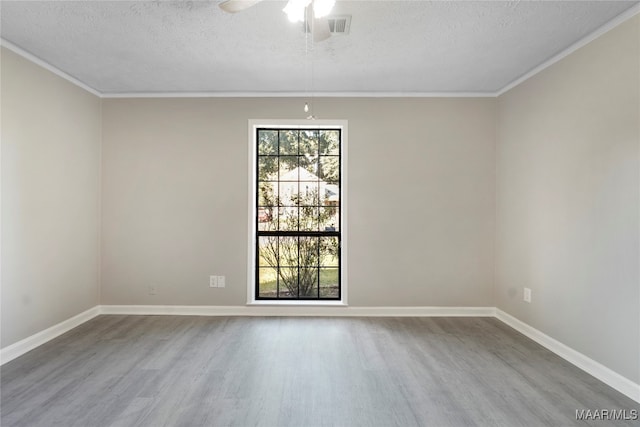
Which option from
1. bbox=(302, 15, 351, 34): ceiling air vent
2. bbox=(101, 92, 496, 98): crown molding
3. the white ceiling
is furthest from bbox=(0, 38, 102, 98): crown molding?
bbox=(302, 15, 351, 34): ceiling air vent

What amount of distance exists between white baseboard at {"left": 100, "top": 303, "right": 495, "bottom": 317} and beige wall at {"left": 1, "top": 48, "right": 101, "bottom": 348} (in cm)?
69

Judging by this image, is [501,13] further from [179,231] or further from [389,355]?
[179,231]

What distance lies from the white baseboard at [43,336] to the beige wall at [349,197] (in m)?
0.34

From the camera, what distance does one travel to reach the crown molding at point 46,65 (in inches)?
108

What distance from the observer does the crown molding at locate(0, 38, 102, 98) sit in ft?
8.98

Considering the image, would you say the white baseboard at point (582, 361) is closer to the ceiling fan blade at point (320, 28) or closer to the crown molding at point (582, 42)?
the crown molding at point (582, 42)

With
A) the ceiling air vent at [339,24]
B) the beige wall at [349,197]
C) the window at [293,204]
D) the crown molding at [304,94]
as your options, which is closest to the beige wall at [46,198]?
the beige wall at [349,197]

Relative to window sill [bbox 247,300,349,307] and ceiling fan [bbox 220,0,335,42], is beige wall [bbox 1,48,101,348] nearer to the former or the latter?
window sill [bbox 247,300,349,307]

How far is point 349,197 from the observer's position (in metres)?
3.91

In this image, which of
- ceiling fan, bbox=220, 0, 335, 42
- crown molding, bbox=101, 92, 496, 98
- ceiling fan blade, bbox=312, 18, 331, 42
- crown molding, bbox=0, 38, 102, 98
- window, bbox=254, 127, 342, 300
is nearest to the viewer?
ceiling fan, bbox=220, 0, 335, 42

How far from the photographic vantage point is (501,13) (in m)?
2.32

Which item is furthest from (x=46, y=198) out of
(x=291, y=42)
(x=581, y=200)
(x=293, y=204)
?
(x=581, y=200)

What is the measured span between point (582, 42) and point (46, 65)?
14.9ft

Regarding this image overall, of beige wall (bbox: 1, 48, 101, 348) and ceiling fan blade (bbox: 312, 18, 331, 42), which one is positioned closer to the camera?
ceiling fan blade (bbox: 312, 18, 331, 42)
